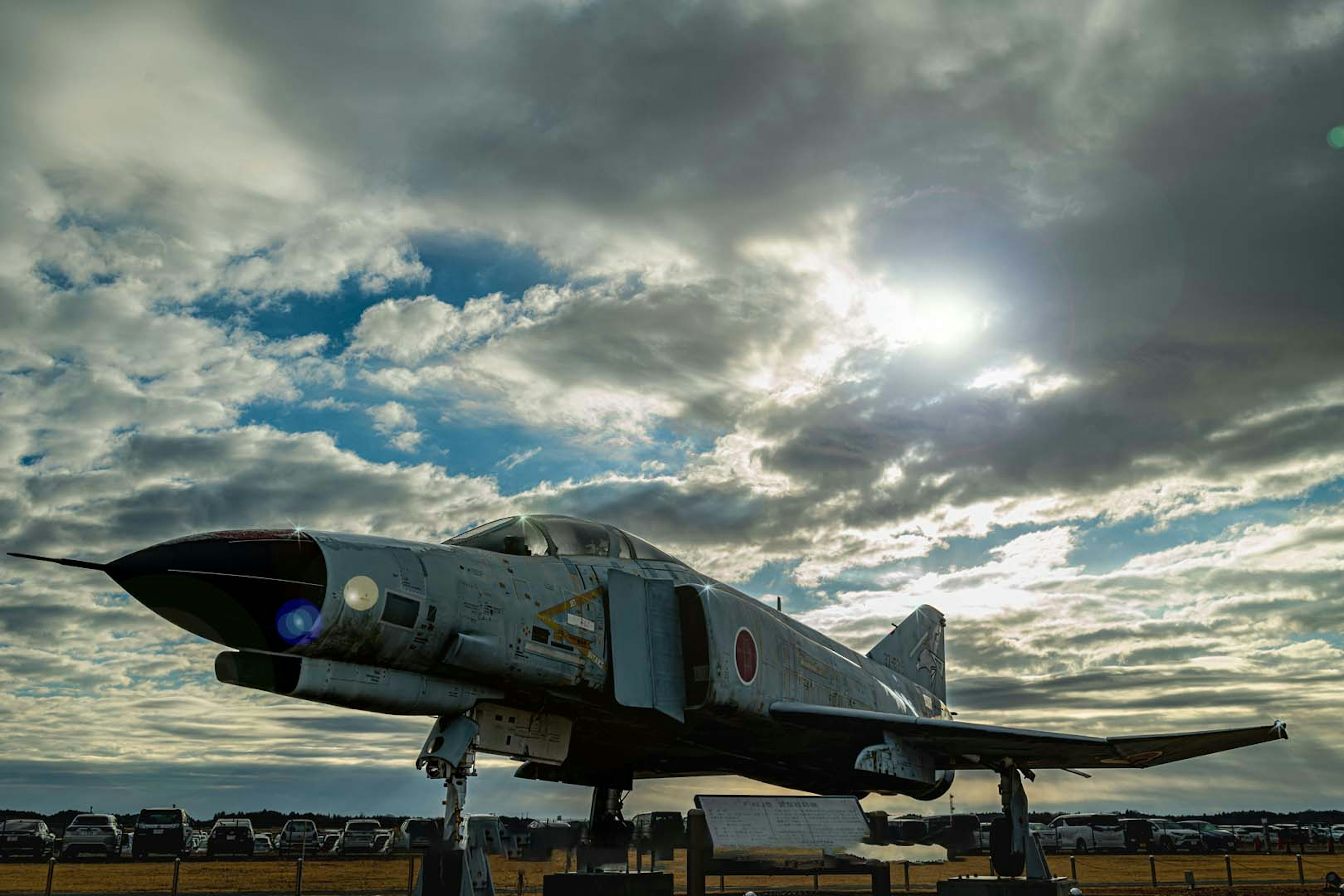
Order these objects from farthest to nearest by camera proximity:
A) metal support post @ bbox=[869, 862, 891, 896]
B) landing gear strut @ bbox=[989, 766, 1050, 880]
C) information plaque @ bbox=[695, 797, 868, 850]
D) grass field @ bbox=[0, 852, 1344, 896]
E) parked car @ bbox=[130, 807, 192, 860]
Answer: parked car @ bbox=[130, 807, 192, 860]
grass field @ bbox=[0, 852, 1344, 896]
landing gear strut @ bbox=[989, 766, 1050, 880]
metal support post @ bbox=[869, 862, 891, 896]
information plaque @ bbox=[695, 797, 868, 850]

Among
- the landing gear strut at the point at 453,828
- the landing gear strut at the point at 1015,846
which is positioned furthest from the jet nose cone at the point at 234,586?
the landing gear strut at the point at 1015,846

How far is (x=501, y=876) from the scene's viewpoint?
109 ft

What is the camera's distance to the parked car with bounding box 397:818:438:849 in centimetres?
849

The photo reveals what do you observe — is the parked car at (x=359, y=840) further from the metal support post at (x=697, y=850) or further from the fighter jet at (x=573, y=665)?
the metal support post at (x=697, y=850)

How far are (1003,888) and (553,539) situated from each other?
7829 millimetres

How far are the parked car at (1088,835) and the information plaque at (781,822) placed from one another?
120 ft

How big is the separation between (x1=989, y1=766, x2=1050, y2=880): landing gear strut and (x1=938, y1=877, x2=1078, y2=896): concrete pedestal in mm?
341

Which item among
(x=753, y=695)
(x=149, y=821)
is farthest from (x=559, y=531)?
(x=149, y=821)

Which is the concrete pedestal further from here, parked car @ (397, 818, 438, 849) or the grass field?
parked car @ (397, 818, 438, 849)

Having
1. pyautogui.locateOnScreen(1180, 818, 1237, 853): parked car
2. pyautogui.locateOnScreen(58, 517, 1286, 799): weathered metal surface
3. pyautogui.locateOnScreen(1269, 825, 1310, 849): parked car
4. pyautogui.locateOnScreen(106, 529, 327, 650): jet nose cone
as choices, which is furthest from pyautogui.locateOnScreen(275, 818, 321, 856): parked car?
pyautogui.locateOnScreen(1269, 825, 1310, 849): parked car

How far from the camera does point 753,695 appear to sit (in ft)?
38.4

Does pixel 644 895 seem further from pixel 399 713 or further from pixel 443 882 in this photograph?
pixel 399 713

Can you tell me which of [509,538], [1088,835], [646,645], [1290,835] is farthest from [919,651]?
[1290,835]

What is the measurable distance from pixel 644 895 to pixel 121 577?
21.2 ft
